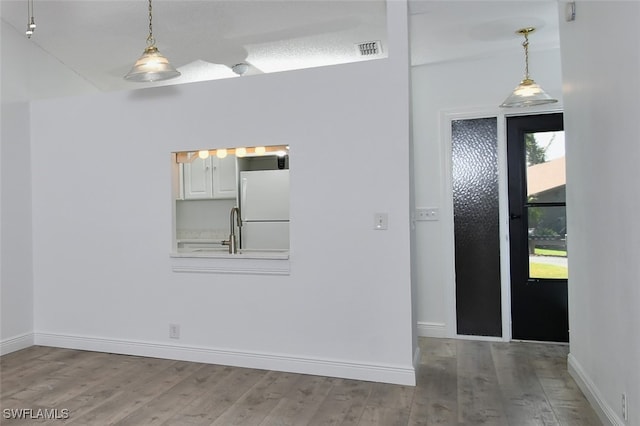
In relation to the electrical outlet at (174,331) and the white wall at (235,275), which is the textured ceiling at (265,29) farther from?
the electrical outlet at (174,331)

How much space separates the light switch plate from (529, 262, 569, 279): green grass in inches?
69.6

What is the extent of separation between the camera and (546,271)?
13.3ft

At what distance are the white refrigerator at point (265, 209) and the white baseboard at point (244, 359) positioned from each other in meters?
1.52

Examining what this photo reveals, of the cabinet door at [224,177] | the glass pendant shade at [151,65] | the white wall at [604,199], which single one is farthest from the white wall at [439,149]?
the glass pendant shade at [151,65]

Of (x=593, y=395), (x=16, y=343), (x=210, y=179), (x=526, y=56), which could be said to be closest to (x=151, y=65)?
(x=210, y=179)

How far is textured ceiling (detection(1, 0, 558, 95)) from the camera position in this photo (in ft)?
11.4

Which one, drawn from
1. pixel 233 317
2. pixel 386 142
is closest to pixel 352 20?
pixel 386 142

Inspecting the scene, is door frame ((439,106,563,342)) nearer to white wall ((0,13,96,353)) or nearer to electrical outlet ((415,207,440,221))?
electrical outlet ((415,207,440,221))

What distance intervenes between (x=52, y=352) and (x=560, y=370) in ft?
13.4

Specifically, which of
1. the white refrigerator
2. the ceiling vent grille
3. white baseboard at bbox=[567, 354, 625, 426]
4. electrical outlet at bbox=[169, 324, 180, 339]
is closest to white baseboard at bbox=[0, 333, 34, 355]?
electrical outlet at bbox=[169, 324, 180, 339]

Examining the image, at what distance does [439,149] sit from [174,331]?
2804 mm

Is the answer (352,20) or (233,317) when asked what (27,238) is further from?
(352,20)

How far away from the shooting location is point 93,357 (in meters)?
3.77

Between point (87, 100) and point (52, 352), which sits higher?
point (87, 100)
